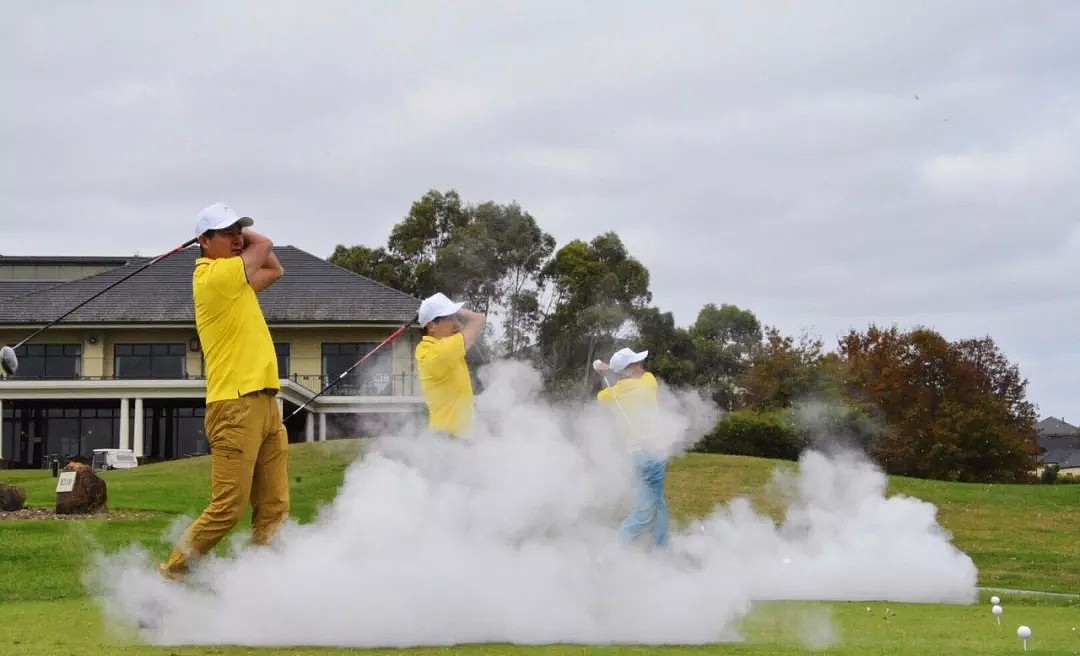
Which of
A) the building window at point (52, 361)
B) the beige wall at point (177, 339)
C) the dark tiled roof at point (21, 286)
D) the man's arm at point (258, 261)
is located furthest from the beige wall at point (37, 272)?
the man's arm at point (258, 261)

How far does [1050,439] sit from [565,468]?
444 ft

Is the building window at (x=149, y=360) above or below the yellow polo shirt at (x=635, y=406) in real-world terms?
above

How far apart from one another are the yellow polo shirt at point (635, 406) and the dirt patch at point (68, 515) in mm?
11076

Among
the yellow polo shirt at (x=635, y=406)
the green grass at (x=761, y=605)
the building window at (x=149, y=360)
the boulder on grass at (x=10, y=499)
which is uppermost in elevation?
the building window at (x=149, y=360)

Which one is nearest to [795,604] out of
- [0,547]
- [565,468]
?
[565,468]

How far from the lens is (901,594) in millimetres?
14125

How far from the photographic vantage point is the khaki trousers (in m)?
7.83

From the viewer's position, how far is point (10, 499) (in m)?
21.2

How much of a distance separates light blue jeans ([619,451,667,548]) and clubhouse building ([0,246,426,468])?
3848 cm

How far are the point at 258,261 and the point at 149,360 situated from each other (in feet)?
156

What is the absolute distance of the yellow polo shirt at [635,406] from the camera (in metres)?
12.7

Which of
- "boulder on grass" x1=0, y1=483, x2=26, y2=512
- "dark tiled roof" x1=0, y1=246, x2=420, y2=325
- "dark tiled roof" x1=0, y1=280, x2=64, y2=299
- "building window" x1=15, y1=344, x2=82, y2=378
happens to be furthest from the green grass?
"dark tiled roof" x1=0, y1=280, x2=64, y2=299

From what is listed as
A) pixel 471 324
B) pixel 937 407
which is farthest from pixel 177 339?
pixel 471 324

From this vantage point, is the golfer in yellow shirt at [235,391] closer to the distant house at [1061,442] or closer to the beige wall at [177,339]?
the beige wall at [177,339]
